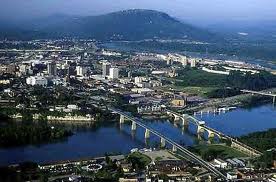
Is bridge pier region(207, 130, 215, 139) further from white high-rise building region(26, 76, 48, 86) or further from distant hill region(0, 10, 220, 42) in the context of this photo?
distant hill region(0, 10, 220, 42)

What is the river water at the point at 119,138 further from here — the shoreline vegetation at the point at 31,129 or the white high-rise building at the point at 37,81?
the white high-rise building at the point at 37,81

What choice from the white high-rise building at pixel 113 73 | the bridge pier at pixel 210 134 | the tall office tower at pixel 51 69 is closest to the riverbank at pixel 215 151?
the bridge pier at pixel 210 134

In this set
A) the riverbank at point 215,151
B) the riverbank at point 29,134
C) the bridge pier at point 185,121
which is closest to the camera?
the riverbank at point 215,151

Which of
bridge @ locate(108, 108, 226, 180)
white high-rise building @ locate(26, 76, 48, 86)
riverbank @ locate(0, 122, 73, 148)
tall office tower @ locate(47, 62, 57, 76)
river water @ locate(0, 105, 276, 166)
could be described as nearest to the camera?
bridge @ locate(108, 108, 226, 180)

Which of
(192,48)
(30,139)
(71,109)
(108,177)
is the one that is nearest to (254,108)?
(71,109)

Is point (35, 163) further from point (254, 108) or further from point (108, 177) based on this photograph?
point (254, 108)

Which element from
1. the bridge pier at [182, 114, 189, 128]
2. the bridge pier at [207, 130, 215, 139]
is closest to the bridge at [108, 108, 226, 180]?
the bridge pier at [182, 114, 189, 128]

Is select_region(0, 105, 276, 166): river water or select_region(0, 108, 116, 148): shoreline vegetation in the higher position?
select_region(0, 108, 116, 148): shoreline vegetation
